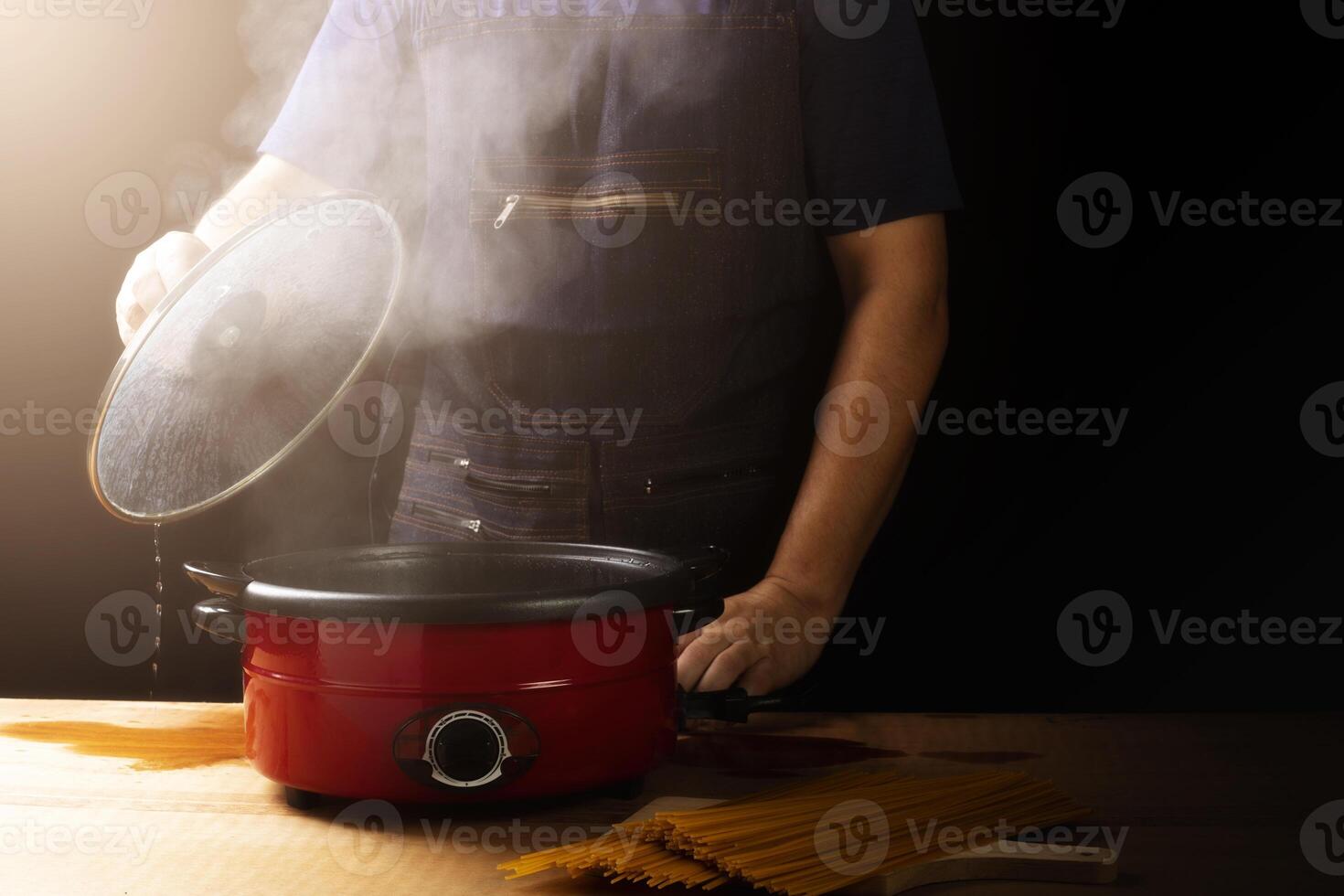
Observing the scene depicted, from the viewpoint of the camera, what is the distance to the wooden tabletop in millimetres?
793

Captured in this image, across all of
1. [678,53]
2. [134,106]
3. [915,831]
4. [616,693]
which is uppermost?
[134,106]

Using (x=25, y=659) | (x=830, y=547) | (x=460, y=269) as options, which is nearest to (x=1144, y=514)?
(x=830, y=547)

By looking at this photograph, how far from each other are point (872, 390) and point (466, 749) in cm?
92

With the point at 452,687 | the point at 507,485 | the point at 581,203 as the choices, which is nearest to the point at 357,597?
the point at 452,687

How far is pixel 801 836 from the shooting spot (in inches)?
31.5

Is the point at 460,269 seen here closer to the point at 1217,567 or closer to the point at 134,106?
the point at 134,106

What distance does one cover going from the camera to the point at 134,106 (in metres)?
2.27

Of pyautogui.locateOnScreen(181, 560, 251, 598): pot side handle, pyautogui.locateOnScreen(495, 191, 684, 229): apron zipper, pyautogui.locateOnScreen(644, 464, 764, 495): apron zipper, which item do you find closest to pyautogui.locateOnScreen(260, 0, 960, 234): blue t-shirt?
pyautogui.locateOnScreen(495, 191, 684, 229): apron zipper

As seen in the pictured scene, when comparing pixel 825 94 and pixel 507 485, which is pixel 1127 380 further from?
pixel 507 485

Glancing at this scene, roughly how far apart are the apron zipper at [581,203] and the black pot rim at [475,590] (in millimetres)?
597

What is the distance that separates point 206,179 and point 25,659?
1.08 m

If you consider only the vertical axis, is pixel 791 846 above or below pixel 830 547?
below

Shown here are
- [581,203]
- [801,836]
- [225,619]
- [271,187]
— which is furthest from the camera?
[271,187]

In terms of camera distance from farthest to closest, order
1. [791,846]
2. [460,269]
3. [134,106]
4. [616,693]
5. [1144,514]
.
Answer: [134,106] → [1144,514] → [460,269] → [616,693] → [791,846]
